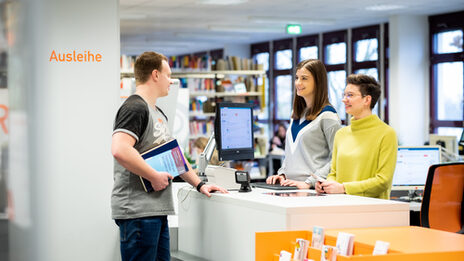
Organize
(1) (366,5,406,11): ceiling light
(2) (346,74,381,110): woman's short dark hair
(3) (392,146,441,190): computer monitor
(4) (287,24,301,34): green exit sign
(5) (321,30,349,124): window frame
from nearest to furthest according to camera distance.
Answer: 1. (2) (346,74,381,110): woman's short dark hair
2. (3) (392,146,441,190): computer monitor
3. (1) (366,5,406,11): ceiling light
4. (4) (287,24,301,34): green exit sign
5. (5) (321,30,349,124): window frame

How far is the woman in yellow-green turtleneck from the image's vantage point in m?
2.70

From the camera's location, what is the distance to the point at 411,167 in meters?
4.99

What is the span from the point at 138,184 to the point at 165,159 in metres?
0.15

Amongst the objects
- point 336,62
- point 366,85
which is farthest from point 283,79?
point 366,85

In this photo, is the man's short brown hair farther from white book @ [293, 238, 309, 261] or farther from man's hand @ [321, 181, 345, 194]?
white book @ [293, 238, 309, 261]

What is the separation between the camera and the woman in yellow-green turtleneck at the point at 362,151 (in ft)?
8.84

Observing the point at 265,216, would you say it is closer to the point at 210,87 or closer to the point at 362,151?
the point at 362,151

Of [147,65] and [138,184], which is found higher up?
[147,65]

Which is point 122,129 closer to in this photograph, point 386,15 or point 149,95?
point 149,95

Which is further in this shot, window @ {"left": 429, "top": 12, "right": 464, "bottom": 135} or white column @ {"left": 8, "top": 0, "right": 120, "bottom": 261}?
window @ {"left": 429, "top": 12, "right": 464, "bottom": 135}

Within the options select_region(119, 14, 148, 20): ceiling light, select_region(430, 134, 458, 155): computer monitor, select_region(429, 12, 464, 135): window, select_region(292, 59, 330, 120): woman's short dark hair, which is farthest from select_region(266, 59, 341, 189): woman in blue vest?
select_region(429, 12, 464, 135): window

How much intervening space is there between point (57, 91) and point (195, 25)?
854 cm

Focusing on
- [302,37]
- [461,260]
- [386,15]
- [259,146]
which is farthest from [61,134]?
[302,37]

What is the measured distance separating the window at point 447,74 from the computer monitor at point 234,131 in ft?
27.2
